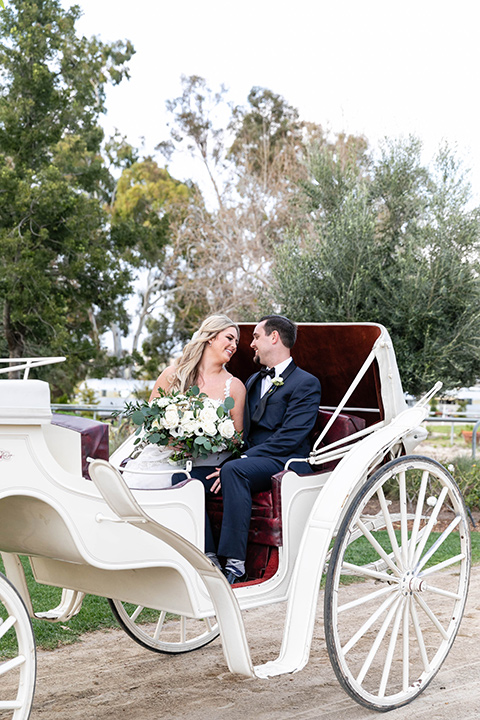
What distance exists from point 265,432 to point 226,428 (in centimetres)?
41

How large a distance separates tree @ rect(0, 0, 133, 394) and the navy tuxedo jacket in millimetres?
12247

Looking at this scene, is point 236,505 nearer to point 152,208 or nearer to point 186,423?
Answer: point 186,423

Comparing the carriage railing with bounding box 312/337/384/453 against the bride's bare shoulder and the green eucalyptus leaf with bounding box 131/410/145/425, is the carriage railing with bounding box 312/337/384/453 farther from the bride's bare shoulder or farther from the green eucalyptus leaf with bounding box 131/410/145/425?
the green eucalyptus leaf with bounding box 131/410/145/425

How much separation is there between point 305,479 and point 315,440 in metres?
0.70

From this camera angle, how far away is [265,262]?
893 inches

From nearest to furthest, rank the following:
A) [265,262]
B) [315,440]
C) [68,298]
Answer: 1. [315,440]
2. [68,298]
3. [265,262]

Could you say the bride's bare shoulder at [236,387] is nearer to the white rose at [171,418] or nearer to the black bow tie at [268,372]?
the black bow tie at [268,372]

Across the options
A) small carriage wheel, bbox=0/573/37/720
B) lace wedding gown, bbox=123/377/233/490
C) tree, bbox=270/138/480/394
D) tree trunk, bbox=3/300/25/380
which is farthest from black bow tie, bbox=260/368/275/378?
tree trunk, bbox=3/300/25/380

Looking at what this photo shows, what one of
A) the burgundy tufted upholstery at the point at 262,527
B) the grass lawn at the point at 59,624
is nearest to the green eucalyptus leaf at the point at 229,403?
the burgundy tufted upholstery at the point at 262,527

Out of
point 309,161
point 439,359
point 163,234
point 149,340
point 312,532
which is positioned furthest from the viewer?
point 149,340

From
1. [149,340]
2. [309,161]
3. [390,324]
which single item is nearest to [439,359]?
[390,324]

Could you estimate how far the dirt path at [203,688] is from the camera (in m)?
3.66

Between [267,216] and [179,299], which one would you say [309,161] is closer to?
[267,216]

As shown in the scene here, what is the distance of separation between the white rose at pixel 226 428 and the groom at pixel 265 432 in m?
0.15
